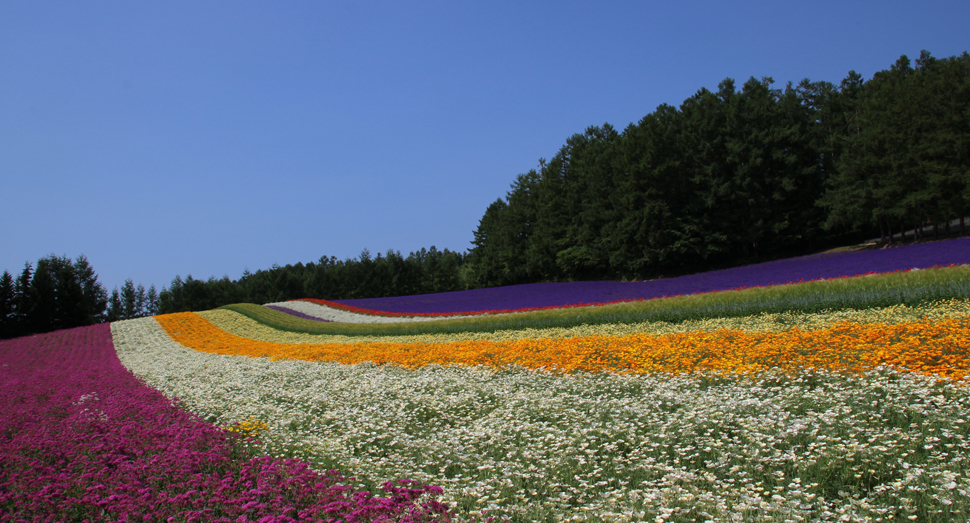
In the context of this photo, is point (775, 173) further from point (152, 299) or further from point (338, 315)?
point (152, 299)

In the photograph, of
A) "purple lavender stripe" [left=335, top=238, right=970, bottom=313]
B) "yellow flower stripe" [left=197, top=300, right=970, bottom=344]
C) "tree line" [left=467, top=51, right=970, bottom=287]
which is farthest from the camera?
"tree line" [left=467, top=51, right=970, bottom=287]

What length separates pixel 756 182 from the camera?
155 feet

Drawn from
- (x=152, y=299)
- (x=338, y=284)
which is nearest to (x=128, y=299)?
(x=152, y=299)

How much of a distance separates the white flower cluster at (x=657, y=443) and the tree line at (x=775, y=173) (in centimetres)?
3915

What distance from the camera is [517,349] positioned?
14.2 m

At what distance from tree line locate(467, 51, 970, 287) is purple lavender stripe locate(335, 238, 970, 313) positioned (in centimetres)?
1056

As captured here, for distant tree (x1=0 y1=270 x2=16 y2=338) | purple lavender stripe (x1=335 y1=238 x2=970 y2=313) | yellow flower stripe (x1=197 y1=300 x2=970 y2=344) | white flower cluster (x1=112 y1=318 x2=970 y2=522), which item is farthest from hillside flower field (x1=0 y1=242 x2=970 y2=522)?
distant tree (x1=0 y1=270 x2=16 y2=338)

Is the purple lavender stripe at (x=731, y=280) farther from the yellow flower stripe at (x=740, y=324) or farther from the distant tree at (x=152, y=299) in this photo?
the distant tree at (x=152, y=299)

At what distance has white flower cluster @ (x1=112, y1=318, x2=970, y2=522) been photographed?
4.34m

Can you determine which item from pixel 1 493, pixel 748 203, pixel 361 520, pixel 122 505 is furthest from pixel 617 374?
pixel 748 203

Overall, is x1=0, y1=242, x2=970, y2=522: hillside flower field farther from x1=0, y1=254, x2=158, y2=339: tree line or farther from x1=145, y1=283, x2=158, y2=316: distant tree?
x1=145, y1=283, x2=158, y2=316: distant tree

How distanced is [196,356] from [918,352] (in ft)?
79.6

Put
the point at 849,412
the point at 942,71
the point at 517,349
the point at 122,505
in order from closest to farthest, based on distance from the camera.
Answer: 1. the point at 122,505
2. the point at 849,412
3. the point at 517,349
4. the point at 942,71

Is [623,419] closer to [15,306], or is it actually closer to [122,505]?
[122,505]
